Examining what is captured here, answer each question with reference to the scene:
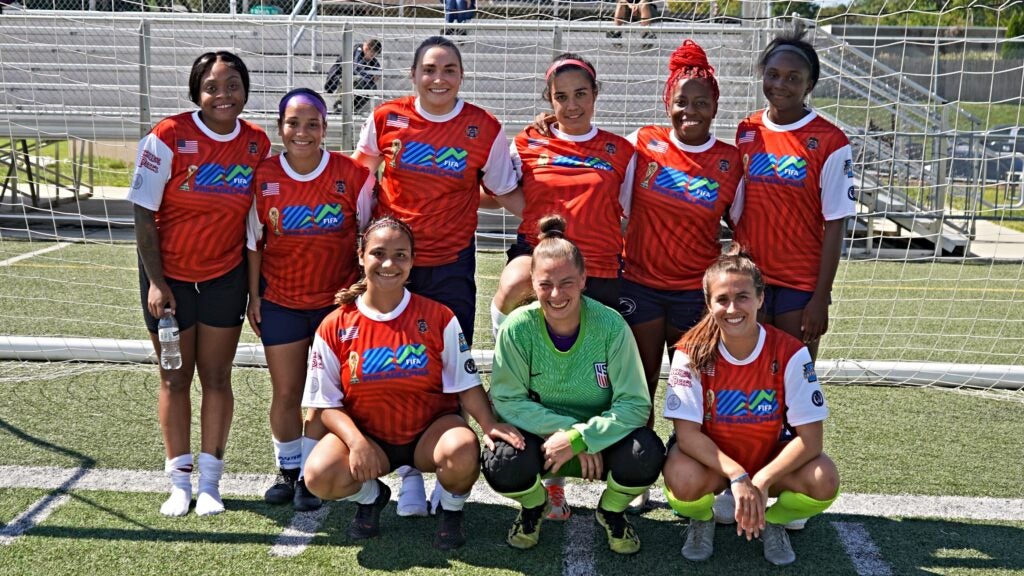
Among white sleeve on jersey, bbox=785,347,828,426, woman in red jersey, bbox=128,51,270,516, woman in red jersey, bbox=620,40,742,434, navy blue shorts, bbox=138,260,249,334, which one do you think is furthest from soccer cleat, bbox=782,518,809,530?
navy blue shorts, bbox=138,260,249,334

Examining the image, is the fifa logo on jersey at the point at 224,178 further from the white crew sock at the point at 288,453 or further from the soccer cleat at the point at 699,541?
the soccer cleat at the point at 699,541

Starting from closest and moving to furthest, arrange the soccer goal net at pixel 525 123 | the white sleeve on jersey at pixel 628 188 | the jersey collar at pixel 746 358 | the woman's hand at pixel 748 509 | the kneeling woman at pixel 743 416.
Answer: the woman's hand at pixel 748 509
the kneeling woman at pixel 743 416
the jersey collar at pixel 746 358
the white sleeve on jersey at pixel 628 188
the soccer goal net at pixel 525 123

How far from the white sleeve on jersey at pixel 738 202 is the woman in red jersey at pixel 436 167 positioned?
822mm

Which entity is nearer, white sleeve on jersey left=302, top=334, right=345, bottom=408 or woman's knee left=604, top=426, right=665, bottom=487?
woman's knee left=604, top=426, right=665, bottom=487

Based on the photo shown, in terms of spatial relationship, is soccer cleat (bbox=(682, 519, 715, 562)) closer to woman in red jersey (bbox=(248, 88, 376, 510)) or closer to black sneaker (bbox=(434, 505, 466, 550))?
black sneaker (bbox=(434, 505, 466, 550))

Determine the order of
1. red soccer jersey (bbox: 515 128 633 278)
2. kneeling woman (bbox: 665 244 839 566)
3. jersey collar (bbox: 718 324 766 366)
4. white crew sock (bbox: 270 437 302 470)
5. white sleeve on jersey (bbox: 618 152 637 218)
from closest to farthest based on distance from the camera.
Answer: kneeling woman (bbox: 665 244 839 566) → jersey collar (bbox: 718 324 766 366) → red soccer jersey (bbox: 515 128 633 278) → white sleeve on jersey (bbox: 618 152 637 218) → white crew sock (bbox: 270 437 302 470)

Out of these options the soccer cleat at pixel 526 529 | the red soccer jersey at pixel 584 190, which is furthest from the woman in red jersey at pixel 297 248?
the soccer cleat at pixel 526 529

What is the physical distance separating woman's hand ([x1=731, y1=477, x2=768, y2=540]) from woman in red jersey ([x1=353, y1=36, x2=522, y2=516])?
121 centimetres

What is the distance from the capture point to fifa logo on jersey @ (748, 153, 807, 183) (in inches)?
135

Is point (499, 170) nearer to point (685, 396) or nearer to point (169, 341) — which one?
point (685, 396)

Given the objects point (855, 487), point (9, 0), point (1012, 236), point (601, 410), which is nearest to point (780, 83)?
point (601, 410)

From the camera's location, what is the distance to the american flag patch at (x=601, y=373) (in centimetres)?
330

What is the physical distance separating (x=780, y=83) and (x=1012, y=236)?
8639 mm

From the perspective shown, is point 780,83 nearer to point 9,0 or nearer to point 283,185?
point 283,185
